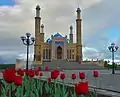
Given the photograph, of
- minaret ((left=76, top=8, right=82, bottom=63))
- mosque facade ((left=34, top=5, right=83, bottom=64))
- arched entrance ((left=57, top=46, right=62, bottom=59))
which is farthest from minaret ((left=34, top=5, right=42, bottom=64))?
minaret ((left=76, top=8, right=82, bottom=63))

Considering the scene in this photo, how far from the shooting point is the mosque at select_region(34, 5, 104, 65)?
286 ft

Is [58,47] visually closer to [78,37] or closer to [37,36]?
[78,37]

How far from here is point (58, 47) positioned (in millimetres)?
92125

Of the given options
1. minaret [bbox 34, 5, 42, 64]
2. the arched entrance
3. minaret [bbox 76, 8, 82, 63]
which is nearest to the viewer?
minaret [bbox 34, 5, 42, 64]

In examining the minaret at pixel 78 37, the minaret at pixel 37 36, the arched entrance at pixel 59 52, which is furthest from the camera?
the arched entrance at pixel 59 52

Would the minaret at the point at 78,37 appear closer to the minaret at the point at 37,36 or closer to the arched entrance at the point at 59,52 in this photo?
the arched entrance at the point at 59,52

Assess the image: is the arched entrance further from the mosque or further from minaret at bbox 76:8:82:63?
minaret at bbox 76:8:82:63

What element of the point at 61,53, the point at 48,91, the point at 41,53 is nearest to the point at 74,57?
the point at 61,53

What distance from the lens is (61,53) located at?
297ft

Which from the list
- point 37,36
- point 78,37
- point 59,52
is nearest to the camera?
point 37,36

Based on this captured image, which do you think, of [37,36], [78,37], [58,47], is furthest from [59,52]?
[37,36]

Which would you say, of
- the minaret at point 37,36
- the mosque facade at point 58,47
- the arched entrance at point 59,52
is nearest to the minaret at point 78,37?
the mosque facade at point 58,47

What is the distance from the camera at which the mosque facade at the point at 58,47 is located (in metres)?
87.3

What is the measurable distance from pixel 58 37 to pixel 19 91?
8369 centimetres
